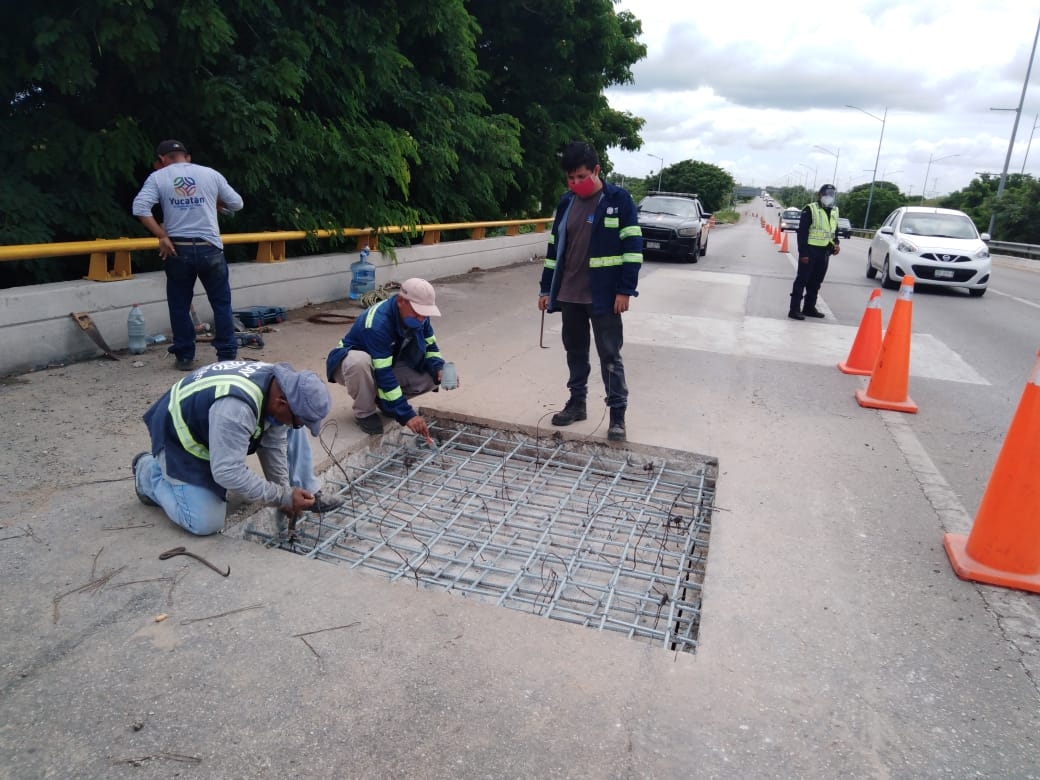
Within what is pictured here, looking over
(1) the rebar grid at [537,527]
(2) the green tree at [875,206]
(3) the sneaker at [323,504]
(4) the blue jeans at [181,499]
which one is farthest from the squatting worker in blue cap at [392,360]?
(2) the green tree at [875,206]

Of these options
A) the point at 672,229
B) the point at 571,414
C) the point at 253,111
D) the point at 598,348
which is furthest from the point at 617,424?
the point at 672,229

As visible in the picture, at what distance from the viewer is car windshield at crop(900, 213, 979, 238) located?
1484 centimetres

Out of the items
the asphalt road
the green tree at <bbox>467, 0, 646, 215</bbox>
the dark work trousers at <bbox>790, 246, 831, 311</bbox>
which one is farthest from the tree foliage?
the asphalt road

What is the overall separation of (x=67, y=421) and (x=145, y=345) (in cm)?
192

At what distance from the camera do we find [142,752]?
2.13m

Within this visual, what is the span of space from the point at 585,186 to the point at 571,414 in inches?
65.7

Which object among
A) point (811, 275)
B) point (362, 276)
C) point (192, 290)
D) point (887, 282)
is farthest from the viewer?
point (887, 282)

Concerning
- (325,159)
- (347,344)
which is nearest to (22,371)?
(347,344)

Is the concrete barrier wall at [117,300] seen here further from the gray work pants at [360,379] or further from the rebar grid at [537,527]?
the rebar grid at [537,527]

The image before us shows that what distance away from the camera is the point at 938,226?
1502 cm

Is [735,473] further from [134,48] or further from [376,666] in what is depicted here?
[134,48]

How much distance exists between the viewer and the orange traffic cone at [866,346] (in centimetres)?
711

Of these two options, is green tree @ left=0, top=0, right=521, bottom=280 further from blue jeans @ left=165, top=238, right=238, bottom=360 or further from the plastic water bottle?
blue jeans @ left=165, top=238, right=238, bottom=360

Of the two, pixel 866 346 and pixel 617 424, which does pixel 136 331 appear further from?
pixel 866 346
